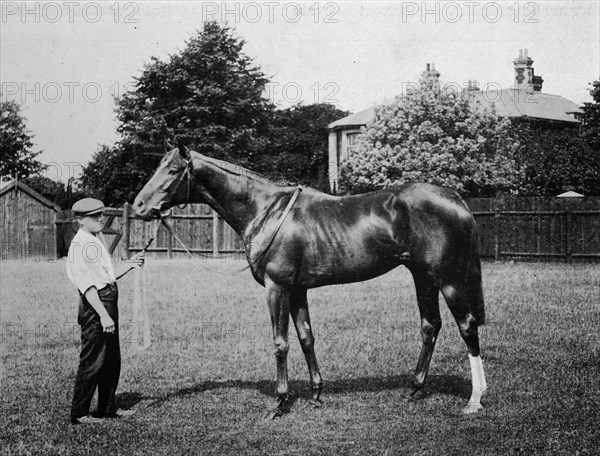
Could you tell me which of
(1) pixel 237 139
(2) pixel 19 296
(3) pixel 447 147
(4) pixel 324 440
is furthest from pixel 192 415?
(1) pixel 237 139

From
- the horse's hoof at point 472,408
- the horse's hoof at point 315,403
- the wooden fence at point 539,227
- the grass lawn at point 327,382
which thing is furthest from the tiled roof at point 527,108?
the horse's hoof at point 472,408

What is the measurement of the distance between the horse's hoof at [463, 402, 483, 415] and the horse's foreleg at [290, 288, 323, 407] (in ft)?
4.94

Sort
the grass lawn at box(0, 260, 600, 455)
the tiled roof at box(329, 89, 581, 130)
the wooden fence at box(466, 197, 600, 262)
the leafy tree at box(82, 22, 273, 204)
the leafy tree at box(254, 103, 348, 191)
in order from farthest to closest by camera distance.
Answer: the leafy tree at box(254, 103, 348, 191)
the tiled roof at box(329, 89, 581, 130)
the leafy tree at box(82, 22, 273, 204)
the wooden fence at box(466, 197, 600, 262)
the grass lawn at box(0, 260, 600, 455)

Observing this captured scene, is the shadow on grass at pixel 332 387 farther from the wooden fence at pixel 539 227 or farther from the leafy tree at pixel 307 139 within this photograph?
the leafy tree at pixel 307 139

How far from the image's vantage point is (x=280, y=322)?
664 centimetres

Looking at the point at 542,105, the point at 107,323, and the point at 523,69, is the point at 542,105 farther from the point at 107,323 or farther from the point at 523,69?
the point at 107,323

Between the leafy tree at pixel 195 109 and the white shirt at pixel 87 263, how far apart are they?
32.8 m

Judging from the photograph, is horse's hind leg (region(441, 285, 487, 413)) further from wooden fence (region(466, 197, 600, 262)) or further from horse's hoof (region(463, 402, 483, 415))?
wooden fence (region(466, 197, 600, 262))

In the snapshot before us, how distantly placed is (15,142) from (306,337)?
2973 centimetres

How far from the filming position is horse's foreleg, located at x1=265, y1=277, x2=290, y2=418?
6.60 metres

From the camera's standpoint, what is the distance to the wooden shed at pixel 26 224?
27.8m

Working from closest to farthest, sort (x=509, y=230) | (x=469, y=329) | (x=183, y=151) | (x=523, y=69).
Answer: (x=469, y=329) → (x=183, y=151) → (x=509, y=230) → (x=523, y=69)

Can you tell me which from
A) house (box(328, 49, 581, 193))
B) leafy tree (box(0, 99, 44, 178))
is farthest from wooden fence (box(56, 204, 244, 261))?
house (box(328, 49, 581, 193))

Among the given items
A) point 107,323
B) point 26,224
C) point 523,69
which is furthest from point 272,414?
point 523,69
